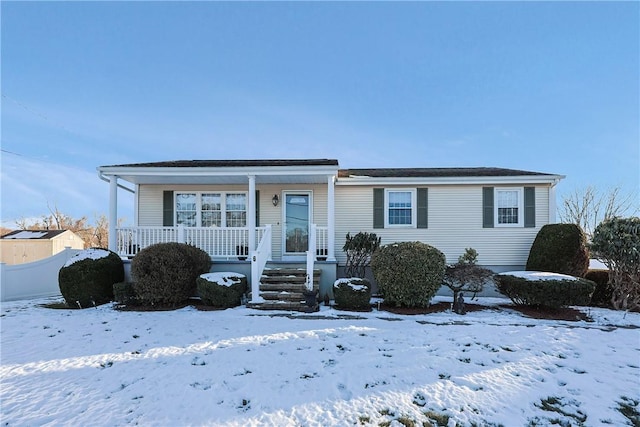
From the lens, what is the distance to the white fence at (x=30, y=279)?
31.4ft

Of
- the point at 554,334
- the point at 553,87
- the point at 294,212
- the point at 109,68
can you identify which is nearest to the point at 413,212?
the point at 294,212

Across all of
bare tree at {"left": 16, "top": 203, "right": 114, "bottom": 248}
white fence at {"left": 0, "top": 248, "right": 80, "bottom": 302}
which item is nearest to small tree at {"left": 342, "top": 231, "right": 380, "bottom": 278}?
white fence at {"left": 0, "top": 248, "right": 80, "bottom": 302}

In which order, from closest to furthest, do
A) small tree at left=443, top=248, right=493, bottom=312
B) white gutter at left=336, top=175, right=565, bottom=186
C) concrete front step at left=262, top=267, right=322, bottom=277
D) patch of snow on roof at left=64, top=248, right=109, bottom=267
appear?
1. small tree at left=443, top=248, right=493, bottom=312
2. patch of snow on roof at left=64, top=248, right=109, bottom=267
3. concrete front step at left=262, top=267, right=322, bottom=277
4. white gutter at left=336, top=175, right=565, bottom=186

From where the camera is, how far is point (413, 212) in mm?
10805

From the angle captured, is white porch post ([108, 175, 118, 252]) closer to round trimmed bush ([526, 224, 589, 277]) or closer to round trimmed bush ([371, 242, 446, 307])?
round trimmed bush ([371, 242, 446, 307])

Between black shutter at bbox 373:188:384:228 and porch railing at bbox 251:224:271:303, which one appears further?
black shutter at bbox 373:188:384:228

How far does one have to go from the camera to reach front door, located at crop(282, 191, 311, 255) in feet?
36.9

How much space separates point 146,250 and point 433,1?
428 inches

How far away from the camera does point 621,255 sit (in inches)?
314

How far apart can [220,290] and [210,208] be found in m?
4.30

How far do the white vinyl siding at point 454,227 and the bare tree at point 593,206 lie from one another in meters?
17.5

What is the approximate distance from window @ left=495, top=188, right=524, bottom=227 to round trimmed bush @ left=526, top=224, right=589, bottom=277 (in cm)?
119

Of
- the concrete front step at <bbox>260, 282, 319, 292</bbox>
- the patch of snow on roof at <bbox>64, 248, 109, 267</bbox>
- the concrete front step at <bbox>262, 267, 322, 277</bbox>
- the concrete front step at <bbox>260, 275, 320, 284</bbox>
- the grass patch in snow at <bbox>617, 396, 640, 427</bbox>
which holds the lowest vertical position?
the grass patch in snow at <bbox>617, 396, 640, 427</bbox>

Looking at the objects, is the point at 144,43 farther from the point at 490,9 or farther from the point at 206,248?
the point at 490,9
